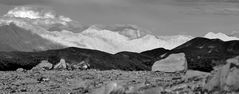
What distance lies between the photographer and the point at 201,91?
70.1 feet

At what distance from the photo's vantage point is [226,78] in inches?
794

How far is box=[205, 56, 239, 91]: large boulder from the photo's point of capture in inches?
771

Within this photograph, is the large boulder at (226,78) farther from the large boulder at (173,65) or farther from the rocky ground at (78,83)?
the large boulder at (173,65)

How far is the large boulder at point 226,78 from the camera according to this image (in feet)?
64.3

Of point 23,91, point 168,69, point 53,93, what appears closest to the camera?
point 53,93

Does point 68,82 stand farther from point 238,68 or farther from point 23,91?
point 238,68

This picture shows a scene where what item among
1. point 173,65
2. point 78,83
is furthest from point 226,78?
point 173,65

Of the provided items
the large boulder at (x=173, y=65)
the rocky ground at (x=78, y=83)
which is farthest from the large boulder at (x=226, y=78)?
the large boulder at (x=173, y=65)

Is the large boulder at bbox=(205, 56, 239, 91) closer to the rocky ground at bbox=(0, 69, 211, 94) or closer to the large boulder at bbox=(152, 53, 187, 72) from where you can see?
the rocky ground at bbox=(0, 69, 211, 94)

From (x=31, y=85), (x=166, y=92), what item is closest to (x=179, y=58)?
(x=31, y=85)

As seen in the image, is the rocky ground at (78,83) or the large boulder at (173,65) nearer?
the rocky ground at (78,83)

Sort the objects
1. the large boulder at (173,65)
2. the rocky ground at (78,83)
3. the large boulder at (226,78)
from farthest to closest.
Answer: the large boulder at (173,65), the rocky ground at (78,83), the large boulder at (226,78)

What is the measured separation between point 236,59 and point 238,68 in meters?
1.51

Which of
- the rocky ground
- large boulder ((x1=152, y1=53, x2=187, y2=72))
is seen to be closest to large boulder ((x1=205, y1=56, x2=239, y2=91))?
the rocky ground
